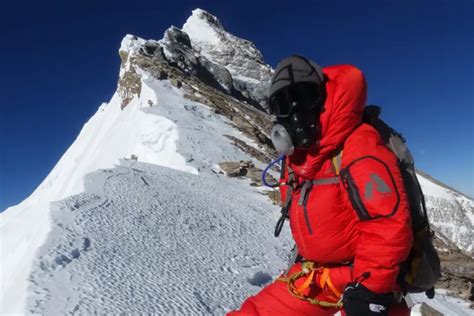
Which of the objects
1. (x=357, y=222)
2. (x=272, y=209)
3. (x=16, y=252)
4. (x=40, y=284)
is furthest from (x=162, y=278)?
(x=272, y=209)

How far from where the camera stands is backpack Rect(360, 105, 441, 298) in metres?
2.60

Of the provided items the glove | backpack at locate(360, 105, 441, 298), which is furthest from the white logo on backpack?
backpack at locate(360, 105, 441, 298)

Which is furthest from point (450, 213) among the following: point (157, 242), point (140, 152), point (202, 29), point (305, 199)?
point (202, 29)

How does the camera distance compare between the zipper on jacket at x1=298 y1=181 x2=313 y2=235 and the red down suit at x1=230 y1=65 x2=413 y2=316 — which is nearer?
the red down suit at x1=230 y1=65 x2=413 y2=316

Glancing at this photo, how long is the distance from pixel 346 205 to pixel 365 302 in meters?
0.55

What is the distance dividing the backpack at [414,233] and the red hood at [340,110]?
0.77ft

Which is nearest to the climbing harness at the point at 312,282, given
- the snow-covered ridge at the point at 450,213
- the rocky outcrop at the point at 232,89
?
the rocky outcrop at the point at 232,89

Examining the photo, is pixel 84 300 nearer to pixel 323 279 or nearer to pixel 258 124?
pixel 323 279

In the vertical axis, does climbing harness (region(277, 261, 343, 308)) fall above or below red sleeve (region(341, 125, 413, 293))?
below

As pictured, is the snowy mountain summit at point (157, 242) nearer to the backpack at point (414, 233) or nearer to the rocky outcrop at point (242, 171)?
the rocky outcrop at point (242, 171)

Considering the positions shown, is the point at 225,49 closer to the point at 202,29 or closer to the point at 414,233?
the point at 202,29

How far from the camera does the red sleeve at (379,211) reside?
7.64ft

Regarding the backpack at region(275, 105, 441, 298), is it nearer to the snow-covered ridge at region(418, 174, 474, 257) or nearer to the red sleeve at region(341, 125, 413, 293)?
the red sleeve at region(341, 125, 413, 293)

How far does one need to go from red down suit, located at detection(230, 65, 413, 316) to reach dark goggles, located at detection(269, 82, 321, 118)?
8cm
